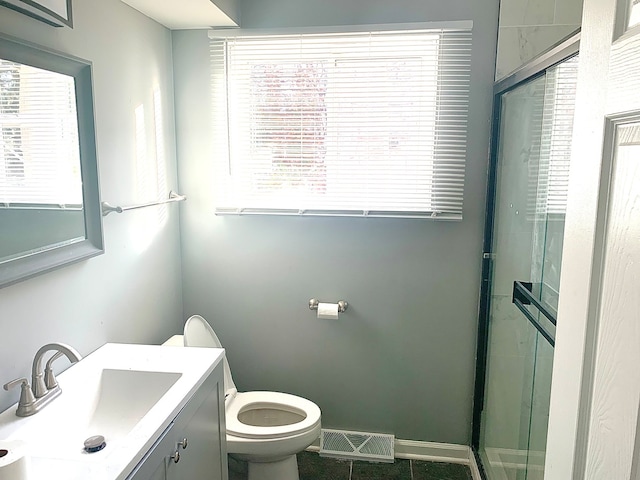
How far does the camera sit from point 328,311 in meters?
2.47

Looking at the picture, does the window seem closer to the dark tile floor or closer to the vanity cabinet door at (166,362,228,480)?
the vanity cabinet door at (166,362,228,480)

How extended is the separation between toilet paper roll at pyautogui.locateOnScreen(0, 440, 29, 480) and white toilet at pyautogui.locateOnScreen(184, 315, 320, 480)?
1063 mm

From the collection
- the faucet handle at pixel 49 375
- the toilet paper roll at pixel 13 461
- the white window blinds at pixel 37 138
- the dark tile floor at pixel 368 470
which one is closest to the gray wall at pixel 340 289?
the dark tile floor at pixel 368 470

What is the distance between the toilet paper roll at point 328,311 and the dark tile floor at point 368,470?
0.78 metres

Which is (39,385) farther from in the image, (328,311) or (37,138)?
(328,311)

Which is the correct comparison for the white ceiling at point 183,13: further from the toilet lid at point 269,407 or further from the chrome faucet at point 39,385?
the toilet lid at point 269,407

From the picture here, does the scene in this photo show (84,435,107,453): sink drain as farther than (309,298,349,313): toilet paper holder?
No

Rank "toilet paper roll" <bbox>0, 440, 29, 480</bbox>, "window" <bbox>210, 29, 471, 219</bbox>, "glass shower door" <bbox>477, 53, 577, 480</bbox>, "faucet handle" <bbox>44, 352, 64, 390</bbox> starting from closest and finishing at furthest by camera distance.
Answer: "toilet paper roll" <bbox>0, 440, 29, 480</bbox> < "faucet handle" <bbox>44, 352, 64, 390</bbox> < "glass shower door" <bbox>477, 53, 577, 480</bbox> < "window" <bbox>210, 29, 471, 219</bbox>

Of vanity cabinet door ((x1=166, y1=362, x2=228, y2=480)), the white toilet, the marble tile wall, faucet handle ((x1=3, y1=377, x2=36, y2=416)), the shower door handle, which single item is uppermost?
the marble tile wall

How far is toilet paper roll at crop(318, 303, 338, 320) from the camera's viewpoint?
2.47 metres

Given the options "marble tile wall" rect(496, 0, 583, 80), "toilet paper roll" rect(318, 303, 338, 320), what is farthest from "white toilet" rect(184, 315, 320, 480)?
"marble tile wall" rect(496, 0, 583, 80)

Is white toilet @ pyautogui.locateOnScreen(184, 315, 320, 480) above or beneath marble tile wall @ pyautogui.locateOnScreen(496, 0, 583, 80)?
beneath

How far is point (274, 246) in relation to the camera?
257 cm

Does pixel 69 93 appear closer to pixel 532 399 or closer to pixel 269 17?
pixel 269 17
